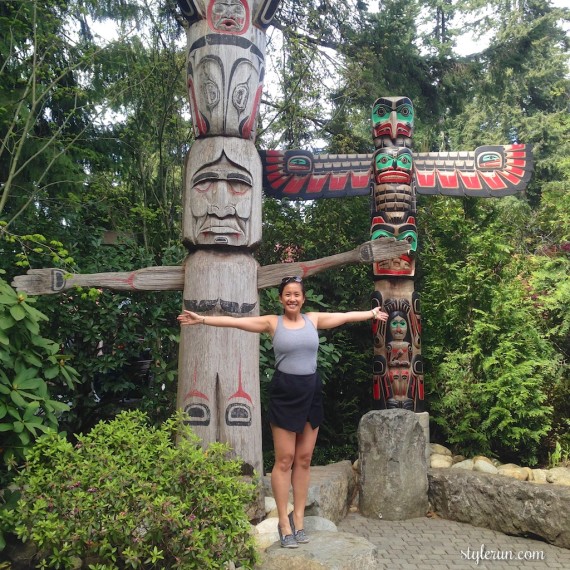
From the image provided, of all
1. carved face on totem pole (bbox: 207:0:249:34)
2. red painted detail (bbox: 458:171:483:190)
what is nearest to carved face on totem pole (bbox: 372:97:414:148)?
red painted detail (bbox: 458:171:483:190)

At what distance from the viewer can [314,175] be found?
6945 mm

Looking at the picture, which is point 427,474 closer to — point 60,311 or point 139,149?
point 60,311

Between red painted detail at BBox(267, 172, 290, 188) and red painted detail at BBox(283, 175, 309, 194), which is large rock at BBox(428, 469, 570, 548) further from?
red painted detail at BBox(267, 172, 290, 188)

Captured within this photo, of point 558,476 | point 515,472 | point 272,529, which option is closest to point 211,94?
point 272,529

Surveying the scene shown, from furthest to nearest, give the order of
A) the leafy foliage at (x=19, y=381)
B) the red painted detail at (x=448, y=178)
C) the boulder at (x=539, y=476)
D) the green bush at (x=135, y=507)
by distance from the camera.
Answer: the red painted detail at (x=448, y=178)
the boulder at (x=539, y=476)
the leafy foliage at (x=19, y=381)
the green bush at (x=135, y=507)

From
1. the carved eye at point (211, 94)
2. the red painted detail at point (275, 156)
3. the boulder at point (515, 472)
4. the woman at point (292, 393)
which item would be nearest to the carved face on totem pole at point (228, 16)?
the carved eye at point (211, 94)

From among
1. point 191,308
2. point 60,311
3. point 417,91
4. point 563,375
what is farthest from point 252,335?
point 417,91

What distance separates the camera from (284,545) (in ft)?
10.9

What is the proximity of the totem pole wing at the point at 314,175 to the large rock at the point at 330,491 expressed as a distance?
2869mm

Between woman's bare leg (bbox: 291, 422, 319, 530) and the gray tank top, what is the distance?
0.32m

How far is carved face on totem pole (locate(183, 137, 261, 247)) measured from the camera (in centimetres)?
464

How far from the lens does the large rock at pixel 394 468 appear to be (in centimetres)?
540

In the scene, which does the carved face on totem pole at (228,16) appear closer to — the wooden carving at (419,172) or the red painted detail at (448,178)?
the wooden carving at (419,172)

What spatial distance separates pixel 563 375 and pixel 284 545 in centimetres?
523
